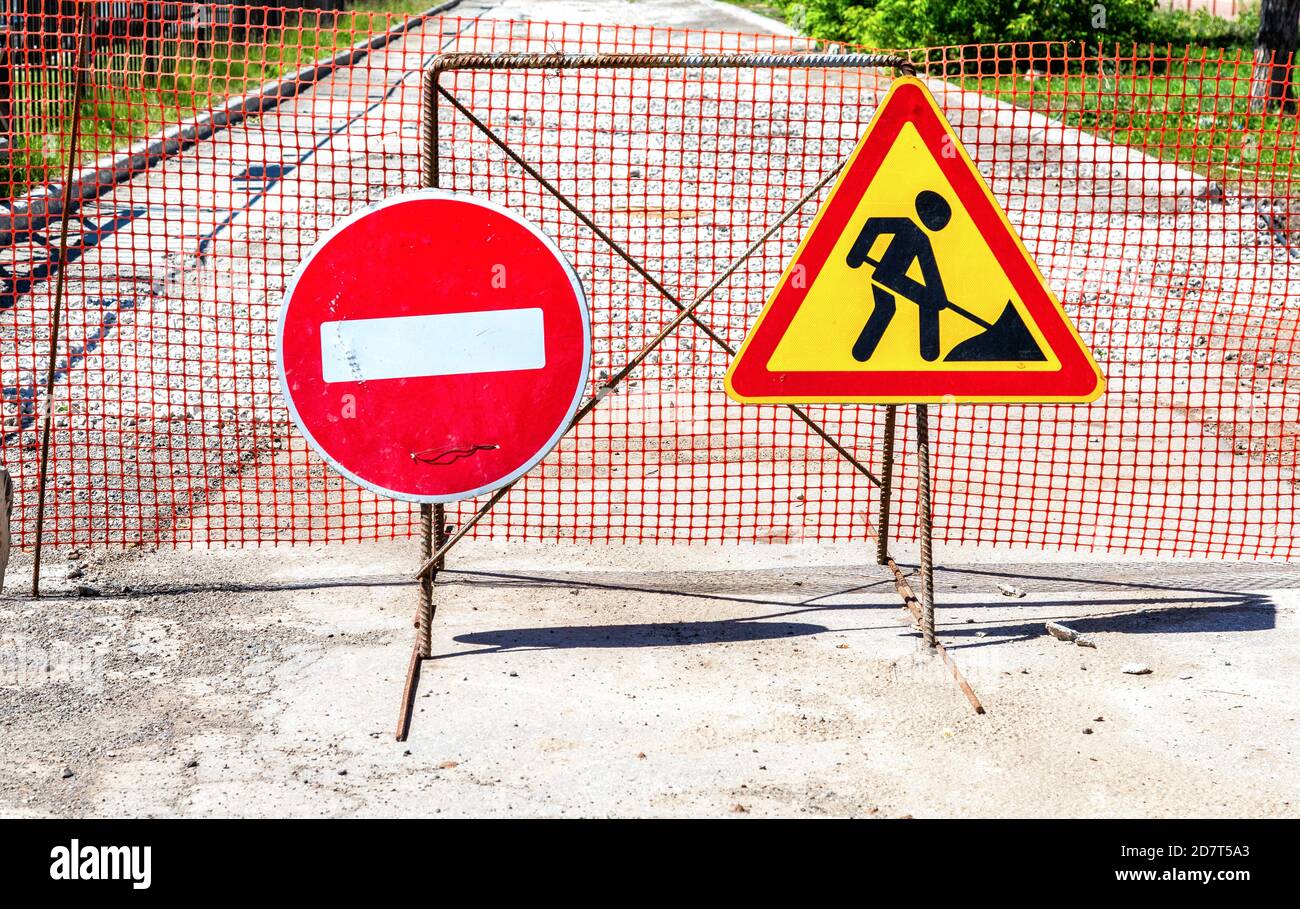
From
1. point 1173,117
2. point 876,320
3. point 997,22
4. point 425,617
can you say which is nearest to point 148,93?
point 997,22

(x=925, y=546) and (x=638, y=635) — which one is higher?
(x=925, y=546)

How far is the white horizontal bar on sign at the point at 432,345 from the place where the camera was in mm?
4461

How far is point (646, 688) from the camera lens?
4.54 m

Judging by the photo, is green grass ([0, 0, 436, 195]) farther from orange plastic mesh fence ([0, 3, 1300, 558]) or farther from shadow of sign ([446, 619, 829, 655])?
shadow of sign ([446, 619, 829, 655])

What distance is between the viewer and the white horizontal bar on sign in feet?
14.6

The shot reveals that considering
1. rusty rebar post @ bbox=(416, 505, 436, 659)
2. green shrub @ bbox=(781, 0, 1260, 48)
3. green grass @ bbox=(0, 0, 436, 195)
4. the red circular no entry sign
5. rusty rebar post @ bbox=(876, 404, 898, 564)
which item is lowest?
rusty rebar post @ bbox=(416, 505, 436, 659)

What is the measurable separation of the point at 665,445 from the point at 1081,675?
2.85 metres

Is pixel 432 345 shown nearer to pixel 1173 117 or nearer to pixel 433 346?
pixel 433 346

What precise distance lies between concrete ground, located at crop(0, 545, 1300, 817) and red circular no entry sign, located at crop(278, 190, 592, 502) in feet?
2.26

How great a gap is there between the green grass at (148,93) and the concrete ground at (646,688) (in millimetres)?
2246

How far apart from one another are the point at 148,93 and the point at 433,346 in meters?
12.6

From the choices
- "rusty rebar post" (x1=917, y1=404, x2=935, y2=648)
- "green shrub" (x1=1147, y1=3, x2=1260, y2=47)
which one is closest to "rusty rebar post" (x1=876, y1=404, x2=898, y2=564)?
"rusty rebar post" (x1=917, y1=404, x2=935, y2=648)

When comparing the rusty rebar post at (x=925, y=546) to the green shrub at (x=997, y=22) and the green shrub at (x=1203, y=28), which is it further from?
the green shrub at (x=1203, y=28)

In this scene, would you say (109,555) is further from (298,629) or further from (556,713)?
(556,713)
